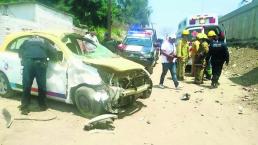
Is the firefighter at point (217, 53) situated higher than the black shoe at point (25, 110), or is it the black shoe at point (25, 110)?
the firefighter at point (217, 53)

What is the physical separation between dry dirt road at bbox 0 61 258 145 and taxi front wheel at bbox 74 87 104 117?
0.66 feet

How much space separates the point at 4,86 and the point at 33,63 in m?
1.77

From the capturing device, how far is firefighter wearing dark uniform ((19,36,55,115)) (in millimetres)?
8172

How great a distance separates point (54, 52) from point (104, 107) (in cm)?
176

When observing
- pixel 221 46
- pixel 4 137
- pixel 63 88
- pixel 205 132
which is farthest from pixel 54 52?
pixel 221 46

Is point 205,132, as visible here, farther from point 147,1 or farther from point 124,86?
point 147,1

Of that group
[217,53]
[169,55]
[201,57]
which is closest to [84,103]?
[169,55]

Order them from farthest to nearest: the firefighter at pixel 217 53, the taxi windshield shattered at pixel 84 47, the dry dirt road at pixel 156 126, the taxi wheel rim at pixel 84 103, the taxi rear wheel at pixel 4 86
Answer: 1. the firefighter at pixel 217 53
2. the taxi rear wheel at pixel 4 86
3. the taxi windshield shattered at pixel 84 47
4. the taxi wheel rim at pixel 84 103
5. the dry dirt road at pixel 156 126

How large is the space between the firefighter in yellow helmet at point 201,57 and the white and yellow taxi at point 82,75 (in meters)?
5.02

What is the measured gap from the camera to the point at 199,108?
9852 millimetres

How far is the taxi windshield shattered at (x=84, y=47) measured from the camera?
872 centimetres

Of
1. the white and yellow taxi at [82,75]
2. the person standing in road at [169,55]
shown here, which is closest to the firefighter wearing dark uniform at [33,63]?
the white and yellow taxi at [82,75]

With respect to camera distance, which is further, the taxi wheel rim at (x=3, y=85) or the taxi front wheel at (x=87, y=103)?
the taxi wheel rim at (x=3, y=85)

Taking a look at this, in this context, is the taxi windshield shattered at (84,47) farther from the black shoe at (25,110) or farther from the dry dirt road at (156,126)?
the black shoe at (25,110)
